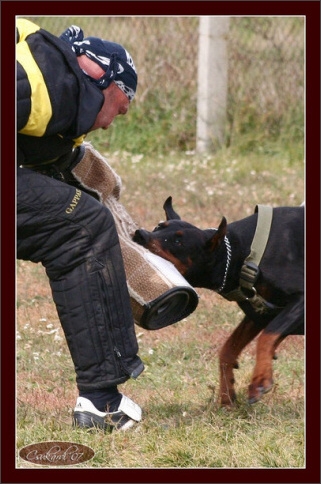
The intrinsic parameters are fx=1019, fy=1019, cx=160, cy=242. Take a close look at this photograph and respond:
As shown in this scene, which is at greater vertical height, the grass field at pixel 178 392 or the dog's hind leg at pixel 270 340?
the dog's hind leg at pixel 270 340

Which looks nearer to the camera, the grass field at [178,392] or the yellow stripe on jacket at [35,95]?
the yellow stripe on jacket at [35,95]

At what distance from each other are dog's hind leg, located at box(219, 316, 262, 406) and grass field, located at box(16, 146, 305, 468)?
0.08 metres

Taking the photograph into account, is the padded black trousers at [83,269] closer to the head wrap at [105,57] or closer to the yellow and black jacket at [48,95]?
the yellow and black jacket at [48,95]

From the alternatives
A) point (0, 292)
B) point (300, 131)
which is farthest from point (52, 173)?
point (300, 131)

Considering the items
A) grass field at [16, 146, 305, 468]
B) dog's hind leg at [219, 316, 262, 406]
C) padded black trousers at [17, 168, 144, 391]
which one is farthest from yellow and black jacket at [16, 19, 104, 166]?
dog's hind leg at [219, 316, 262, 406]

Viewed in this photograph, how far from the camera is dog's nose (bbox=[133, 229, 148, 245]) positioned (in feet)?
15.2

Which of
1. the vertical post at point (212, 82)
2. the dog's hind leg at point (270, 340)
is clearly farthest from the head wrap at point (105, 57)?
the vertical post at point (212, 82)

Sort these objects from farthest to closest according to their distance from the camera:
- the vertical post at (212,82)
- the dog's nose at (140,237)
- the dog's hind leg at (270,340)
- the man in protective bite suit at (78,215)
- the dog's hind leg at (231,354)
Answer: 1. the vertical post at (212,82)
2. the dog's hind leg at (231,354)
3. the dog's nose at (140,237)
4. the dog's hind leg at (270,340)
5. the man in protective bite suit at (78,215)

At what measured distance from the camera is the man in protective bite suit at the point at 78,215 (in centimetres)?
374

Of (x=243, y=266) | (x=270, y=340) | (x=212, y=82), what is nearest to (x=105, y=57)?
(x=243, y=266)

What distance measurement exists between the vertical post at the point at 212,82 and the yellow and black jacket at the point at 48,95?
5.78m

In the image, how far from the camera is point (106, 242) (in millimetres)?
4039

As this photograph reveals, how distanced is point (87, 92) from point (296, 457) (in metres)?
1.61

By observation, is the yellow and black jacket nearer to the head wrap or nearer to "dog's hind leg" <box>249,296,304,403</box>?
the head wrap
